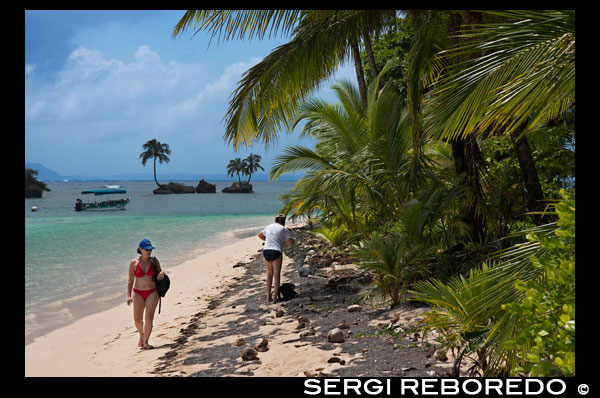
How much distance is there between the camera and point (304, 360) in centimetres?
475

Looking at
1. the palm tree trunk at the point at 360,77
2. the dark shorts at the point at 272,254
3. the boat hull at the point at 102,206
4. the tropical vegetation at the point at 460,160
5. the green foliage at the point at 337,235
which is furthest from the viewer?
the boat hull at the point at 102,206

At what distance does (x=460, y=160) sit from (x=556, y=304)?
503cm

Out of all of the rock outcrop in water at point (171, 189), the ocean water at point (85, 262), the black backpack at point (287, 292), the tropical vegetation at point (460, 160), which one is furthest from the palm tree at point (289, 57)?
the rock outcrop in water at point (171, 189)

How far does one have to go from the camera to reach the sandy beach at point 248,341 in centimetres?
450

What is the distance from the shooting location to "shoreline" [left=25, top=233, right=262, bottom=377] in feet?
19.4

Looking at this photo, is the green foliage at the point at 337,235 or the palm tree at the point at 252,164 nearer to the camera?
the green foliage at the point at 337,235

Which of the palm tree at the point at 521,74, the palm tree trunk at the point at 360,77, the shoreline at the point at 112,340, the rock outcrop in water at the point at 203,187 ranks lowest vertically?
the shoreline at the point at 112,340

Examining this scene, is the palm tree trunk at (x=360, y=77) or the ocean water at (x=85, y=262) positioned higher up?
the palm tree trunk at (x=360, y=77)

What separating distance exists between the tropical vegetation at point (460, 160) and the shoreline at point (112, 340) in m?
3.23

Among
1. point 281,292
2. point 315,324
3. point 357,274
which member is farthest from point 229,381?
point 357,274

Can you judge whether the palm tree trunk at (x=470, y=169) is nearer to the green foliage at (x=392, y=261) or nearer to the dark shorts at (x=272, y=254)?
the green foliage at (x=392, y=261)

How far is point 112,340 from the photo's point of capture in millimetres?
7270

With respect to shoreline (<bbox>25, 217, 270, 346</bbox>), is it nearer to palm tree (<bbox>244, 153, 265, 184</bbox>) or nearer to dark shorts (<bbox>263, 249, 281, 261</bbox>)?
dark shorts (<bbox>263, 249, 281, 261</bbox>)

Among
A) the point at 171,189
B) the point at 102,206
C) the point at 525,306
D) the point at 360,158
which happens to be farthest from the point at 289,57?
the point at 171,189
